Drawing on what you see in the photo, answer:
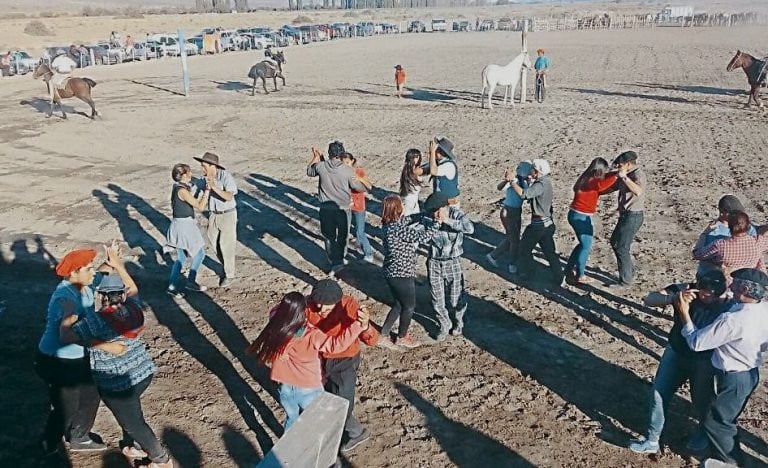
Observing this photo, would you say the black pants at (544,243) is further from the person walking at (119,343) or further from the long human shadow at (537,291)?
the person walking at (119,343)

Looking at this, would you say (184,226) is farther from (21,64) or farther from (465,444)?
(21,64)

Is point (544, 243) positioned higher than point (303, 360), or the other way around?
point (303, 360)

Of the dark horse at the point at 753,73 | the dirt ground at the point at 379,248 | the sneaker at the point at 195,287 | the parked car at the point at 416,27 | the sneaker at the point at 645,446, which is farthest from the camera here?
the parked car at the point at 416,27

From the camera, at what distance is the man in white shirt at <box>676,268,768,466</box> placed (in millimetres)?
3828

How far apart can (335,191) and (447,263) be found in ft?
7.24

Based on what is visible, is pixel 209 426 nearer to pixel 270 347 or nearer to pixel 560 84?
pixel 270 347

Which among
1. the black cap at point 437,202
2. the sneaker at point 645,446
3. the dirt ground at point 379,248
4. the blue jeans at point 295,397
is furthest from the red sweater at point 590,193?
the blue jeans at point 295,397

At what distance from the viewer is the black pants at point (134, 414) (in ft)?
13.4

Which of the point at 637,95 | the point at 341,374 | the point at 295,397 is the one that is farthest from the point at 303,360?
the point at 637,95

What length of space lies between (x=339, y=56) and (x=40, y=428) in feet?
115

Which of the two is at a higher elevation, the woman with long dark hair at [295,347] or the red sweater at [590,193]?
the red sweater at [590,193]

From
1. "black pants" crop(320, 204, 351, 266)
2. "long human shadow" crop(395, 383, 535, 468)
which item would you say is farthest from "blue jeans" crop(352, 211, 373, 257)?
"long human shadow" crop(395, 383, 535, 468)

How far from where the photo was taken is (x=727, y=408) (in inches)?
160

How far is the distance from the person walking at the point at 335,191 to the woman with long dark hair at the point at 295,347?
3.55 meters
